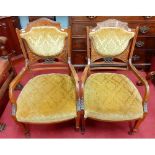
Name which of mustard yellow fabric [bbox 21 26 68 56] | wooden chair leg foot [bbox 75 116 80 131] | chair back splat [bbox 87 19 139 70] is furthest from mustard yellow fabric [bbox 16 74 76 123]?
chair back splat [bbox 87 19 139 70]

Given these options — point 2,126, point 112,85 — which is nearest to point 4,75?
point 2,126

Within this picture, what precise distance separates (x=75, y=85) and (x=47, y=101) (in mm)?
263

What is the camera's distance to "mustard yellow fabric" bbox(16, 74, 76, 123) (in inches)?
54.4

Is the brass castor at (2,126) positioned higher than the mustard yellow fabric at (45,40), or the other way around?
the mustard yellow fabric at (45,40)

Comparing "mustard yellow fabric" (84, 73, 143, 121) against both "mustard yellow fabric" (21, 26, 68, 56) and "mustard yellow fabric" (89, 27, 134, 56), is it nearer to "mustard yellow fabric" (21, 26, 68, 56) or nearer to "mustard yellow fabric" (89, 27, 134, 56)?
"mustard yellow fabric" (89, 27, 134, 56)

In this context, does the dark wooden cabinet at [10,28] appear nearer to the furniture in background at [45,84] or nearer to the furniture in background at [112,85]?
the furniture in background at [45,84]

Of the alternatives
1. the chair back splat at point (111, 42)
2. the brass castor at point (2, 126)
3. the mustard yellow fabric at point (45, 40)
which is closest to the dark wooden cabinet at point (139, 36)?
the chair back splat at point (111, 42)

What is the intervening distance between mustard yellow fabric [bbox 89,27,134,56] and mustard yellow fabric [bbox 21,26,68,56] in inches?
11.1

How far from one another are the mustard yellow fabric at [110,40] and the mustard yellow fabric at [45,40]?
0.93ft

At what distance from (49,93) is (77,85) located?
0.29 m

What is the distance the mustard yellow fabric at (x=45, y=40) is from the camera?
62.2 inches

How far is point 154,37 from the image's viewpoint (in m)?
2.15

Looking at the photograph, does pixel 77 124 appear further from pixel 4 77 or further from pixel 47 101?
pixel 4 77

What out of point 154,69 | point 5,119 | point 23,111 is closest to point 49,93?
point 23,111
